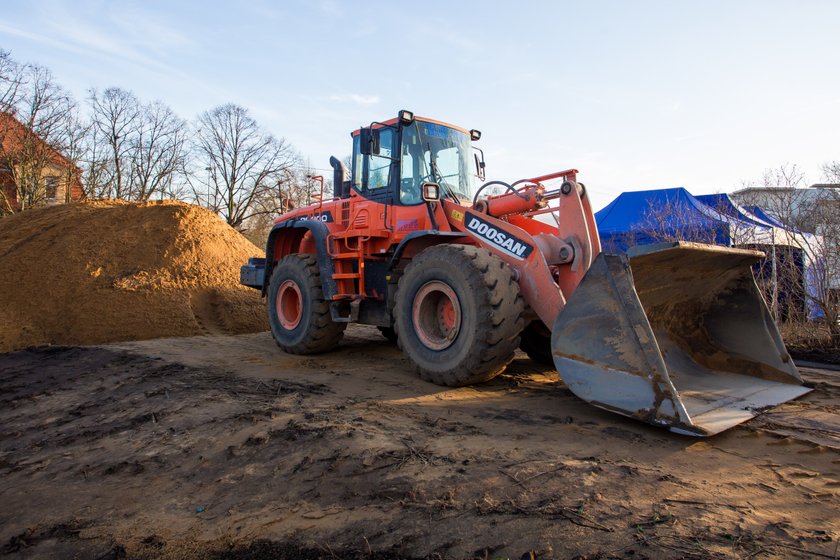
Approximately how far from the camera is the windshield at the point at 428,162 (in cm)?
677

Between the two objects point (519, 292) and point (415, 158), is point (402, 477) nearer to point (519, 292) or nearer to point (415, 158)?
Result: point (519, 292)

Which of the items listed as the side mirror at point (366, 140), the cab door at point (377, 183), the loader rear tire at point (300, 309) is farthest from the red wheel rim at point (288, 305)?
the side mirror at point (366, 140)

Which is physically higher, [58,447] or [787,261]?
[787,261]

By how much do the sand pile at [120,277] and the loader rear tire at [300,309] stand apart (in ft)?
9.52

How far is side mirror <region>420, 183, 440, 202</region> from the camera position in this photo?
20.7ft

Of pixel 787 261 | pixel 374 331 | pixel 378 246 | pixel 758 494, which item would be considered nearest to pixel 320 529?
pixel 758 494

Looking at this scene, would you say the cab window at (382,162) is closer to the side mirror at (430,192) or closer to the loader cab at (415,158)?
the loader cab at (415,158)

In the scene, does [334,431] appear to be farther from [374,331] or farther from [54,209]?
[54,209]

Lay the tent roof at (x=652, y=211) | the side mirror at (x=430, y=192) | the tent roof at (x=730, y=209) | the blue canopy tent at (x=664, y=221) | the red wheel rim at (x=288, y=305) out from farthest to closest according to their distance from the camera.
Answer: the tent roof at (x=652, y=211) → the blue canopy tent at (x=664, y=221) → the tent roof at (x=730, y=209) → the red wheel rim at (x=288, y=305) → the side mirror at (x=430, y=192)

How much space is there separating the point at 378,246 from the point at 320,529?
465 cm

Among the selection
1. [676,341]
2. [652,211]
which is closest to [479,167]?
[676,341]

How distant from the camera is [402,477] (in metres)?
3.19

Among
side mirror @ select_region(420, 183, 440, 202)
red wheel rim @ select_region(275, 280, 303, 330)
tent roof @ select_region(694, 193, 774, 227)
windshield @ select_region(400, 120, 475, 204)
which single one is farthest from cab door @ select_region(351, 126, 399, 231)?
tent roof @ select_region(694, 193, 774, 227)

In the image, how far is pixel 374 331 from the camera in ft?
35.0
